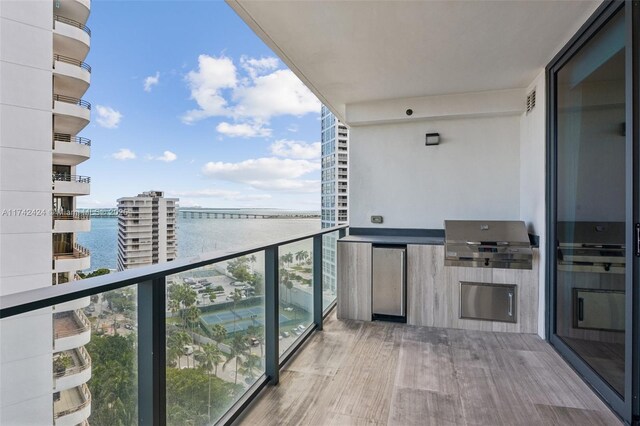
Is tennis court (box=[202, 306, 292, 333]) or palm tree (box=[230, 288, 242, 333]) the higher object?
palm tree (box=[230, 288, 242, 333])

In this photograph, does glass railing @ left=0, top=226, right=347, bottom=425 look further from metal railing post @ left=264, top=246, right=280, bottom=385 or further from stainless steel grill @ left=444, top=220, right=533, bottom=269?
stainless steel grill @ left=444, top=220, right=533, bottom=269

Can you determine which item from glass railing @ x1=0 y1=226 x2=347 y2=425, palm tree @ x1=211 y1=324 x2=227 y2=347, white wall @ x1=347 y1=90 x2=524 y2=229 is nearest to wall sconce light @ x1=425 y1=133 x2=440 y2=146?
white wall @ x1=347 y1=90 x2=524 y2=229

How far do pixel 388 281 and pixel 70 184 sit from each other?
3.03 meters

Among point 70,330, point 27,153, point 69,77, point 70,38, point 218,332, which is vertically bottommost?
point 218,332

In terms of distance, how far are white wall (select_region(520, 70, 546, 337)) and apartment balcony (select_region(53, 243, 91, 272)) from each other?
3585 mm

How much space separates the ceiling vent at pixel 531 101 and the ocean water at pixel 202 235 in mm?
2763

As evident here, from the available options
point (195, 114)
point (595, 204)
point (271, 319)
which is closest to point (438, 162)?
point (595, 204)

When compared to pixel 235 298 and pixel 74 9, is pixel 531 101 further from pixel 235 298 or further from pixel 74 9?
pixel 74 9

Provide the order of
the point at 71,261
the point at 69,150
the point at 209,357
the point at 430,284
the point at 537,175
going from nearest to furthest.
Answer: the point at 71,261, the point at 209,357, the point at 69,150, the point at 537,175, the point at 430,284

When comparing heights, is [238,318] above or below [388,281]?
above

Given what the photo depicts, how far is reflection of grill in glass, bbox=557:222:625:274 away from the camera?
2.00 meters

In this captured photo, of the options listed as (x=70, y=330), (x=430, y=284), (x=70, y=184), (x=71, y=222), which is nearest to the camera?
(x=70, y=330)

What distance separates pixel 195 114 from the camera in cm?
870

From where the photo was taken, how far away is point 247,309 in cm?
214
